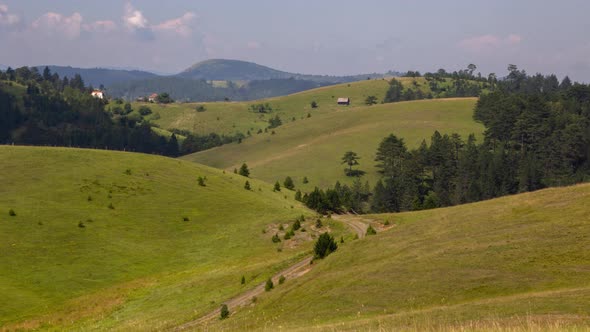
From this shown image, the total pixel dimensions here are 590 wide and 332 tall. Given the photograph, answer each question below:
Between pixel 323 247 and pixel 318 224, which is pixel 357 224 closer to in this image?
pixel 318 224

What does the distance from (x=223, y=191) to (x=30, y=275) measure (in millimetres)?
43056

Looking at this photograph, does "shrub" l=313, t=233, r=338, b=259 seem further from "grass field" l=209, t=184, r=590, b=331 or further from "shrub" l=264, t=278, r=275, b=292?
"shrub" l=264, t=278, r=275, b=292

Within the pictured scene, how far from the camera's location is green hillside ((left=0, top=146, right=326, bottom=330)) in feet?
163

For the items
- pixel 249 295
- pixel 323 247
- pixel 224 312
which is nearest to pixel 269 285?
pixel 249 295

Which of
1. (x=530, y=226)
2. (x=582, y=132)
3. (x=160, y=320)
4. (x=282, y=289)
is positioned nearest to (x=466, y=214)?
(x=530, y=226)

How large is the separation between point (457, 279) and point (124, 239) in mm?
48803

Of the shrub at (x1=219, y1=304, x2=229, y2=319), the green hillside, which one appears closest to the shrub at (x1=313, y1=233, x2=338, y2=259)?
the green hillside

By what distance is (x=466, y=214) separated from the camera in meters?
52.9

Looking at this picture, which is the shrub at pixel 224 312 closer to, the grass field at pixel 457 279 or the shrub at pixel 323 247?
Answer: the grass field at pixel 457 279

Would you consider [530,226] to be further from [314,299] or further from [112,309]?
[112,309]

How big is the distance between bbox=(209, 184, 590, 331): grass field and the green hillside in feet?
31.1

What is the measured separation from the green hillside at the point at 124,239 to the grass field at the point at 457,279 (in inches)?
373

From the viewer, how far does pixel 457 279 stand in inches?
1387

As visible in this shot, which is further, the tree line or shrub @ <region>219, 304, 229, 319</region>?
the tree line
